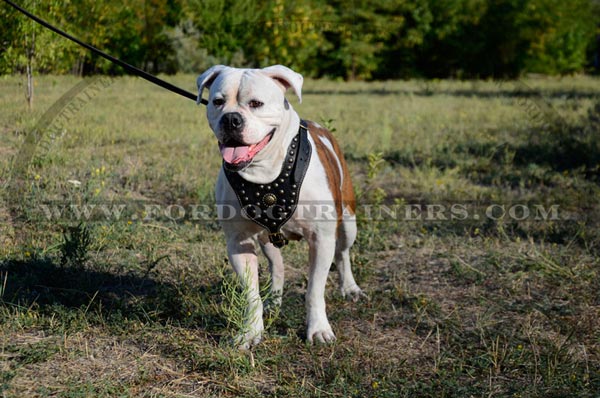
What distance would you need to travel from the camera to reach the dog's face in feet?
9.35

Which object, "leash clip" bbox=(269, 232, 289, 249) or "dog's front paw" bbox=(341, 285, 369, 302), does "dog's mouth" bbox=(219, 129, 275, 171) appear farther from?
"dog's front paw" bbox=(341, 285, 369, 302)

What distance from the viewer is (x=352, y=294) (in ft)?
13.2

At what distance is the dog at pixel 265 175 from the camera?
2.91 m

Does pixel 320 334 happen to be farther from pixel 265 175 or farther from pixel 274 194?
Answer: pixel 265 175

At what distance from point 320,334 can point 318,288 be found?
257 millimetres

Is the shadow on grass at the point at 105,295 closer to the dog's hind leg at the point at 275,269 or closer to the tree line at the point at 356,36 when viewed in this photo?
the dog's hind leg at the point at 275,269

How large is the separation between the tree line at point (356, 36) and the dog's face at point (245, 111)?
7.95m

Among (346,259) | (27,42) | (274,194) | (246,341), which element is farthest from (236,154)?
Answer: (27,42)

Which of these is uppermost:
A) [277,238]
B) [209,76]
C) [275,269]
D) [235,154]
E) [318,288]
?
[209,76]

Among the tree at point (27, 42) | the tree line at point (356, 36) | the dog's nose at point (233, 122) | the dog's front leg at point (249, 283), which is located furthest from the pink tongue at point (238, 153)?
the tree line at point (356, 36)

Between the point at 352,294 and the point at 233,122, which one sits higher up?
the point at 233,122

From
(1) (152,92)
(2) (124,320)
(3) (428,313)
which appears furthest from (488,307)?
(1) (152,92)

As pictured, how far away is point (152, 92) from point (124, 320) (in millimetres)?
11971

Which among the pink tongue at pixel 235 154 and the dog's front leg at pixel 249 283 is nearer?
the pink tongue at pixel 235 154
